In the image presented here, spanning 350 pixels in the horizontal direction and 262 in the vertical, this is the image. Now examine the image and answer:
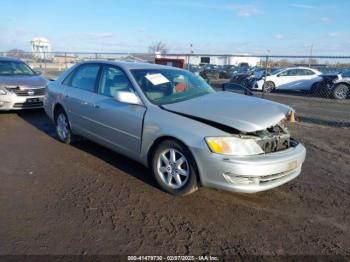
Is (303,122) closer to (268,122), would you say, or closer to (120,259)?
(268,122)

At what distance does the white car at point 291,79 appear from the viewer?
16734 millimetres

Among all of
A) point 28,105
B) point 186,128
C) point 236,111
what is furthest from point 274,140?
point 28,105

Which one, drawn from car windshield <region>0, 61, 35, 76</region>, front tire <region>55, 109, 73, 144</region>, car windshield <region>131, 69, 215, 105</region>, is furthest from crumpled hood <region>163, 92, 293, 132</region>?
car windshield <region>0, 61, 35, 76</region>

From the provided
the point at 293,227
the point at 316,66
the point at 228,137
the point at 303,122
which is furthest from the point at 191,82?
the point at 316,66

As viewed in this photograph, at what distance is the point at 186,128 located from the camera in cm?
357

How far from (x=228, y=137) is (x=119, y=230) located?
4.76 ft

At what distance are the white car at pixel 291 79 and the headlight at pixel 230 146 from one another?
1393 centimetres

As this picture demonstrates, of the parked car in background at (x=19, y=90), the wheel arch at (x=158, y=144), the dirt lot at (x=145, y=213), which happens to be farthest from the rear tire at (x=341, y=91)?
the wheel arch at (x=158, y=144)

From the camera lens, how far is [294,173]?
3.83 metres

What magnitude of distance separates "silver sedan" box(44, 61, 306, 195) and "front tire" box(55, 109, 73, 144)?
2.03ft

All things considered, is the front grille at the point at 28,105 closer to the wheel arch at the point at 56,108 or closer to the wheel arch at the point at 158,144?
the wheel arch at the point at 56,108

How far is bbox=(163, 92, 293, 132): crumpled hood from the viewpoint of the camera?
3.49 m

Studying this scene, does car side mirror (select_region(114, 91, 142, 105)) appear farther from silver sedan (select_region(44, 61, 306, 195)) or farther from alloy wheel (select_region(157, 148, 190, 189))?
alloy wheel (select_region(157, 148, 190, 189))

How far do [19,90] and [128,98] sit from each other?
5.17 metres
